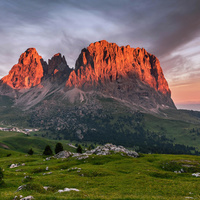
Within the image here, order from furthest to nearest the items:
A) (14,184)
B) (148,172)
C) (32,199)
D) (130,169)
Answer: (130,169)
(148,172)
(14,184)
(32,199)

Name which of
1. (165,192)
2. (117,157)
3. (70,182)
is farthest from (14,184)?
(117,157)

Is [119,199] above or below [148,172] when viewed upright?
above

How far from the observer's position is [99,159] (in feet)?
216

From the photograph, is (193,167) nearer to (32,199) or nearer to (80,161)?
(80,161)

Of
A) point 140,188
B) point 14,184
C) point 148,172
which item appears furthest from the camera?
point 148,172

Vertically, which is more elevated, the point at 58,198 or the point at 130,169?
the point at 58,198

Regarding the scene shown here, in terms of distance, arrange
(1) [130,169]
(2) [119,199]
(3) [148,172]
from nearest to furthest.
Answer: (2) [119,199]
(3) [148,172]
(1) [130,169]

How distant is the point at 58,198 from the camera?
1917 cm

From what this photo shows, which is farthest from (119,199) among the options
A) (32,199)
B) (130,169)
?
(130,169)

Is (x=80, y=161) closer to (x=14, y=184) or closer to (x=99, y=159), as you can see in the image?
(x=99, y=159)

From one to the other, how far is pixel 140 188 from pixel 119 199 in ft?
41.1

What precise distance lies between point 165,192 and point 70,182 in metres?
20.6

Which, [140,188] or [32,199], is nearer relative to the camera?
[32,199]

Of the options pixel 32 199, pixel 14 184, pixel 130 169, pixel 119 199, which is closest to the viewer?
pixel 32 199
